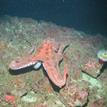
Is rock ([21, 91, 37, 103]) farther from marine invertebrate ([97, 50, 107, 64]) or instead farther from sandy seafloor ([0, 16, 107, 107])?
marine invertebrate ([97, 50, 107, 64])

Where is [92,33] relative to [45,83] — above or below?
above

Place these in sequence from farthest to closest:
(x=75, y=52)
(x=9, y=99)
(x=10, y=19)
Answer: (x=10, y=19), (x=75, y=52), (x=9, y=99)

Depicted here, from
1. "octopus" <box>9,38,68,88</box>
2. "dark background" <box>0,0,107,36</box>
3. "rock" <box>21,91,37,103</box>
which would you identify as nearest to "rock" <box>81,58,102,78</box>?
"octopus" <box>9,38,68,88</box>

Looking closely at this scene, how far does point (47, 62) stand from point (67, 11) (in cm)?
367

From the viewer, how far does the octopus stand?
5285 millimetres

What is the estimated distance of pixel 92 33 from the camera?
25.9ft

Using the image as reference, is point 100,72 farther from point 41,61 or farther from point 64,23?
point 64,23

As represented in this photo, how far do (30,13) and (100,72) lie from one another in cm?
354

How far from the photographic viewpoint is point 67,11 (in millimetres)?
8672

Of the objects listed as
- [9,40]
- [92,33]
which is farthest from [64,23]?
[9,40]

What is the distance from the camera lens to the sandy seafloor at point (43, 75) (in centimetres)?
515

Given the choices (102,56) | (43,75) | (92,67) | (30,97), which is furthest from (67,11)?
(30,97)

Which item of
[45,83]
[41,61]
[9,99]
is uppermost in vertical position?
[41,61]

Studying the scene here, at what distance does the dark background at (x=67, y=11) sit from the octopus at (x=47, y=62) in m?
2.25
